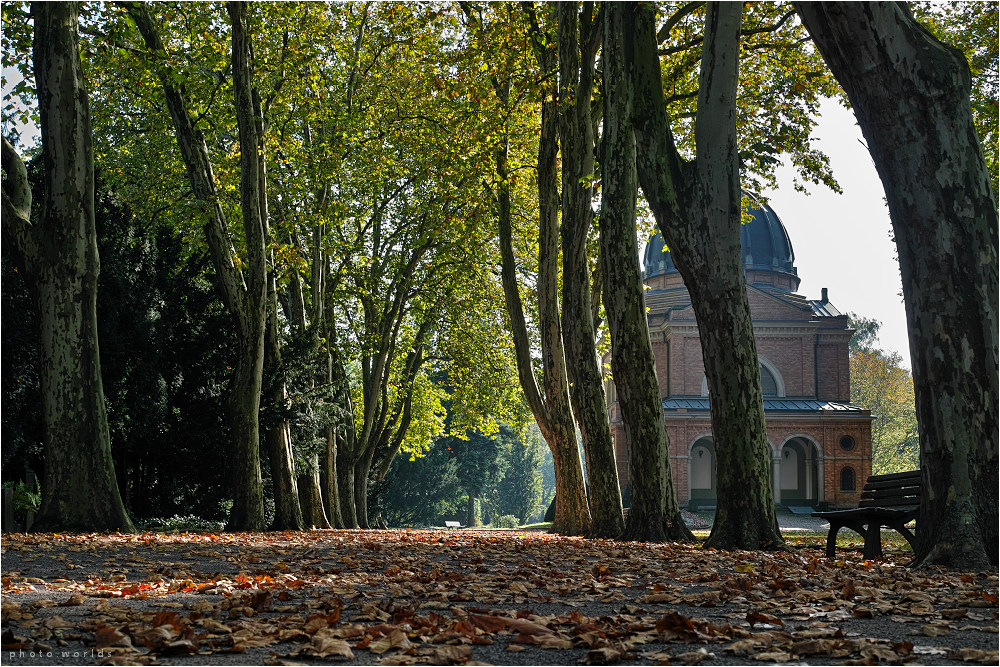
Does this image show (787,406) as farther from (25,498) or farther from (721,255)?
(25,498)

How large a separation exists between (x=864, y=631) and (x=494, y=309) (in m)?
24.3

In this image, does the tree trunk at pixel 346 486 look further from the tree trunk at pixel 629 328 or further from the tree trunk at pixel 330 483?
the tree trunk at pixel 629 328

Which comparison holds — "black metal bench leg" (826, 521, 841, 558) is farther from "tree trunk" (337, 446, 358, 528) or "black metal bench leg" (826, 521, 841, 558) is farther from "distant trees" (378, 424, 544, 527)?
"distant trees" (378, 424, 544, 527)

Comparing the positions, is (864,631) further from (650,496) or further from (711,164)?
(650,496)

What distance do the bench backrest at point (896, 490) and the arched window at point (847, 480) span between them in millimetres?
34997

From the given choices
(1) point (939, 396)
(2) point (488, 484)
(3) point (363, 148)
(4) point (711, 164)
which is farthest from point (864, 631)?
(2) point (488, 484)

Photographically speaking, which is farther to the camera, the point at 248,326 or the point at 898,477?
the point at 248,326

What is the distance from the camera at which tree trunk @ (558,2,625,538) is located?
14867mm

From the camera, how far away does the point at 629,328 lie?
1170 centimetres

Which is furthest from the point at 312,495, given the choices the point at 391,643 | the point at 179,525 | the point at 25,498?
the point at 391,643

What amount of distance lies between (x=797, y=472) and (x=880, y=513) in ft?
136

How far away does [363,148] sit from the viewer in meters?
21.0

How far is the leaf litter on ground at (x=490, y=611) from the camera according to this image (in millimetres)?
3510

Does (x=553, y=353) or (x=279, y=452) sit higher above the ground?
(x=553, y=353)
